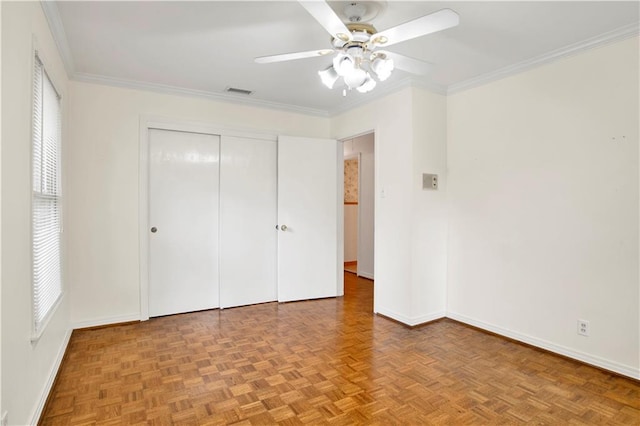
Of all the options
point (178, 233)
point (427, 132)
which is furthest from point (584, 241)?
point (178, 233)

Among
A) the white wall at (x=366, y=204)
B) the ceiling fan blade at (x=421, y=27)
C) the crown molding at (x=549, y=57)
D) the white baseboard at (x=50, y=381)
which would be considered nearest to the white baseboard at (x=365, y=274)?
the white wall at (x=366, y=204)

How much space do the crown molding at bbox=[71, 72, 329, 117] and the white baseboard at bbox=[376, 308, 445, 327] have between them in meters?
2.54

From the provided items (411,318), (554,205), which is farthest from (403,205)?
(554,205)

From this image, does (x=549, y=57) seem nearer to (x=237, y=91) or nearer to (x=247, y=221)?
(x=237, y=91)

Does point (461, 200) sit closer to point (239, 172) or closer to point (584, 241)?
point (584, 241)

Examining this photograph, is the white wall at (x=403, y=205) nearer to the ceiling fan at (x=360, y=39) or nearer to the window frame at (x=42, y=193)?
the ceiling fan at (x=360, y=39)

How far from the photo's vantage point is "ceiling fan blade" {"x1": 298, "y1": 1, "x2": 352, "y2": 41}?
1.60 meters

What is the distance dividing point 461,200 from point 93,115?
143 inches

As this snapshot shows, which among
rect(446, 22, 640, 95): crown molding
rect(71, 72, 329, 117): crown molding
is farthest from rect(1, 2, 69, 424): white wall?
rect(446, 22, 640, 95): crown molding

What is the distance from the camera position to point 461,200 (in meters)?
3.49

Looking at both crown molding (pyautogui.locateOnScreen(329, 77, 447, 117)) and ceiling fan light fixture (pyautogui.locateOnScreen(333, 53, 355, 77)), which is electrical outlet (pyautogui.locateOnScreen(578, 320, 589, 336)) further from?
ceiling fan light fixture (pyautogui.locateOnScreen(333, 53, 355, 77))

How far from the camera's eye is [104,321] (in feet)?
10.9

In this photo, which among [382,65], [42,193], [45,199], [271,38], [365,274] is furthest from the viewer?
[365,274]

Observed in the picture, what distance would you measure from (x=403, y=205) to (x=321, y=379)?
5.94 feet
